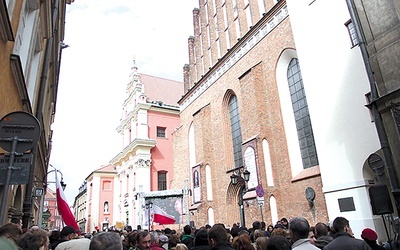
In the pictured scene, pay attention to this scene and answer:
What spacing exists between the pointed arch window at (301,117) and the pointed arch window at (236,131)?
181 inches

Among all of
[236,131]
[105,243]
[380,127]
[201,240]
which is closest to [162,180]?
[236,131]

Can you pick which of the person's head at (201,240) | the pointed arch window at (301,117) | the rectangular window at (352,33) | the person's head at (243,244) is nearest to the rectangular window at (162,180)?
the pointed arch window at (301,117)

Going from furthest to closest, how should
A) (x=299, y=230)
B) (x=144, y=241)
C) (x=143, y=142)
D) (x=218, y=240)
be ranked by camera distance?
(x=143, y=142) → (x=144, y=241) → (x=218, y=240) → (x=299, y=230)

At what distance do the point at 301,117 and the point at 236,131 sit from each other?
214 inches

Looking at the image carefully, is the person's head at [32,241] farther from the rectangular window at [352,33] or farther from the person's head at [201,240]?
the rectangular window at [352,33]

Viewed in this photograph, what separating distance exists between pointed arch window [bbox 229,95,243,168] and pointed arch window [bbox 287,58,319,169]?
181 inches

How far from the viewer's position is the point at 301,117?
1421 centimetres

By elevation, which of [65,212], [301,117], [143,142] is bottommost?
[65,212]

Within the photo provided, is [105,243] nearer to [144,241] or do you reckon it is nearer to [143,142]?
[144,241]

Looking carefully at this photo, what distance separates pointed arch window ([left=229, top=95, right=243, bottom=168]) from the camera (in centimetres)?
1847

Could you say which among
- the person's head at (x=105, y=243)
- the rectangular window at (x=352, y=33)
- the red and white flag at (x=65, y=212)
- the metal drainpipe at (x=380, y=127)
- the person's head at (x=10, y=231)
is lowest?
the person's head at (x=105, y=243)

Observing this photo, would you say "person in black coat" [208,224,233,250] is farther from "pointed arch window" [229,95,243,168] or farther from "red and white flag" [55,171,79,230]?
"pointed arch window" [229,95,243,168]

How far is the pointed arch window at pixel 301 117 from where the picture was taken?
1359 cm

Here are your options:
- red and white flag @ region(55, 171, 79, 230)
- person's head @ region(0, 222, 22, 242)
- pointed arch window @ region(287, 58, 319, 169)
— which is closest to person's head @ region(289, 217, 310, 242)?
person's head @ region(0, 222, 22, 242)
